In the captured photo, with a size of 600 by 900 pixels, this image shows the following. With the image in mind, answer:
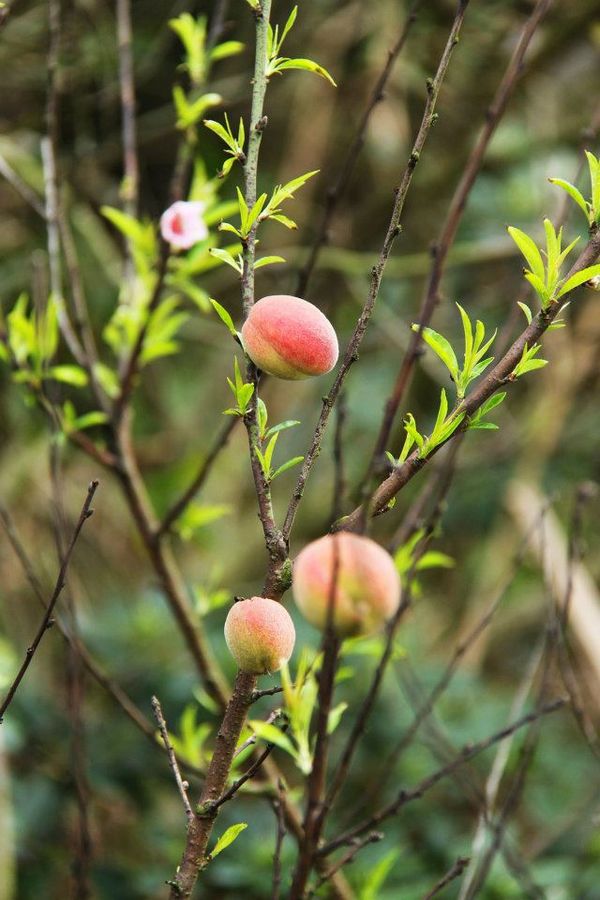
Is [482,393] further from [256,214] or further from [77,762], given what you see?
[77,762]

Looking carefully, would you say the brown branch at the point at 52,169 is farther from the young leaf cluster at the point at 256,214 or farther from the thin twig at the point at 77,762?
the young leaf cluster at the point at 256,214

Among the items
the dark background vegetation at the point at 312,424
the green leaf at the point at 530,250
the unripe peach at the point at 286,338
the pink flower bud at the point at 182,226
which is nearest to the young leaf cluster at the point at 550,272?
the green leaf at the point at 530,250

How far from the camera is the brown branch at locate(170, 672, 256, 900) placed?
50 centimetres

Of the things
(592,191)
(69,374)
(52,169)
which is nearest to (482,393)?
(592,191)

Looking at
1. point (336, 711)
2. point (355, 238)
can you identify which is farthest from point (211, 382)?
point (336, 711)

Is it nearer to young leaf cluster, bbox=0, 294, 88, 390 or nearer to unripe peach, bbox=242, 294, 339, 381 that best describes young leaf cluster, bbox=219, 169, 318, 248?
unripe peach, bbox=242, 294, 339, 381

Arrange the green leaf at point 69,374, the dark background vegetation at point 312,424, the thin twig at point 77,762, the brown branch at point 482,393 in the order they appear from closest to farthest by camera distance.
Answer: the brown branch at point 482,393 < the thin twig at point 77,762 < the green leaf at point 69,374 < the dark background vegetation at point 312,424

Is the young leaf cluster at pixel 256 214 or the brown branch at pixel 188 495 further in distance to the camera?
the brown branch at pixel 188 495

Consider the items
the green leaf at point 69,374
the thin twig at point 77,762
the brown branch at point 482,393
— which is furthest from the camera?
the green leaf at point 69,374

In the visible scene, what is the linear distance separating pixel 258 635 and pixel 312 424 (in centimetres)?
159

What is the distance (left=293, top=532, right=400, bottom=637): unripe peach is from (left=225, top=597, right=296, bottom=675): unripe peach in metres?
0.05

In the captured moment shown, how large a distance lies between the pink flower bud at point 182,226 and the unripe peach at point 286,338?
0.95 feet

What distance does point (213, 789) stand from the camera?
1.67 feet

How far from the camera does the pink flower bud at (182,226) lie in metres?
0.81
